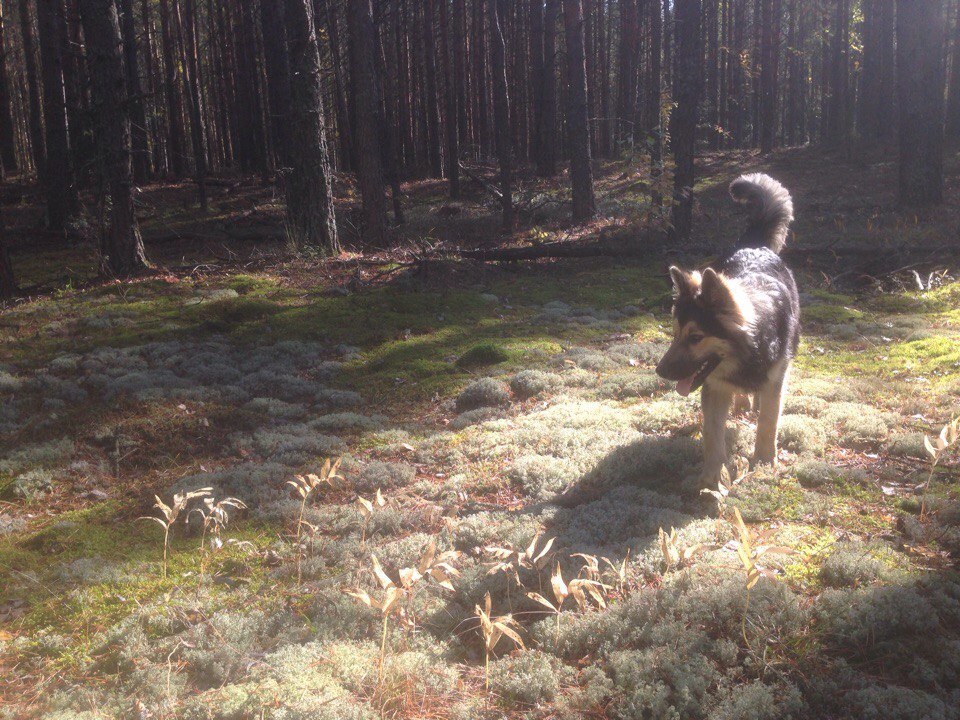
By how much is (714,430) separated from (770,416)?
646mm

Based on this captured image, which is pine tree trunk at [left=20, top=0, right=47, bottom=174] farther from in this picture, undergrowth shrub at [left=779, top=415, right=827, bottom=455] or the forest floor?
undergrowth shrub at [left=779, top=415, right=827, bottom=455]

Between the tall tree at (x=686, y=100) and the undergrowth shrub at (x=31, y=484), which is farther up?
the tall tree at (x=686, y=100)

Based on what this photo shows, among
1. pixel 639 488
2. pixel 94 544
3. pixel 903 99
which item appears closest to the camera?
pixel 94 544

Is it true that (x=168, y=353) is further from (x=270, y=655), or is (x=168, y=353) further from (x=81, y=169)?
(x=270, y=655)

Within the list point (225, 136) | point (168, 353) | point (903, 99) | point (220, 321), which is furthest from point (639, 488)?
point (225, 136)

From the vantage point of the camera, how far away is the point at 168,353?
29.2ft

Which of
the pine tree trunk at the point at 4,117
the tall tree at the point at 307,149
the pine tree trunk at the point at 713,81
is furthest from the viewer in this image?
the pine tree trunk at the point at 713,81

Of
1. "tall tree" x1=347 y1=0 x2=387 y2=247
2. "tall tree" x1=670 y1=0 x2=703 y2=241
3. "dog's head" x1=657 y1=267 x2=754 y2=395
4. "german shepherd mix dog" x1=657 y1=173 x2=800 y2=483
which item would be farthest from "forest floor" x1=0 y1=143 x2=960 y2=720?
"tall tree" x1=670 y1=0 x2=703 y2=241

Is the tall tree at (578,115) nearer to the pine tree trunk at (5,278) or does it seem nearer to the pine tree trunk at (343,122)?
the pine tree trunk at (5,278)

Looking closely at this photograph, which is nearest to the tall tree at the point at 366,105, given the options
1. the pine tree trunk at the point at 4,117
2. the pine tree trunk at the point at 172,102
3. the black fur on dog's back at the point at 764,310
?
the black fur on dog's back at the point at 764,310

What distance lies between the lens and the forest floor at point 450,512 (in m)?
3.32

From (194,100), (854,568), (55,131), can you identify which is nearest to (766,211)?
(854,568)

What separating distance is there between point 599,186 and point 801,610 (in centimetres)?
2550

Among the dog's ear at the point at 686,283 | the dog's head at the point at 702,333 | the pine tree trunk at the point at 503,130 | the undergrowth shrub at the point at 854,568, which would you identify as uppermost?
the pine tree trunk at the point at 503,130
